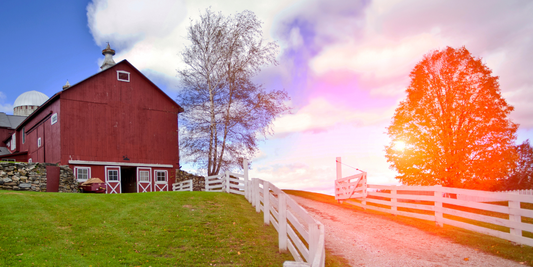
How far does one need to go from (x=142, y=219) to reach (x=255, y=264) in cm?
565

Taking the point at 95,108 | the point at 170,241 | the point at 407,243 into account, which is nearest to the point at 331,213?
the point at 407,243

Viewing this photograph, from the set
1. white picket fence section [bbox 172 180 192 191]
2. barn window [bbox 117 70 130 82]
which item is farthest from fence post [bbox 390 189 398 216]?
barn window [bbox 117 70 130 82]

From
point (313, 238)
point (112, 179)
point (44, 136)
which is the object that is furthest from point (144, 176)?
point (313, 238)

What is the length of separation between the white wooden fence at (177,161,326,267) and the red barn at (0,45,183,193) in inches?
227

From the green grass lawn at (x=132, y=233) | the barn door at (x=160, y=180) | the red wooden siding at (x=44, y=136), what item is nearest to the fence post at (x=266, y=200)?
the green grass lawn at (x=132, y=233)

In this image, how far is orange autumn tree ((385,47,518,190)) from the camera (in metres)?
18.0

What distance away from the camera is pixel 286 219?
9453mm

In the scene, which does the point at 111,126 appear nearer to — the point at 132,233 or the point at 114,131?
the point at 114,131

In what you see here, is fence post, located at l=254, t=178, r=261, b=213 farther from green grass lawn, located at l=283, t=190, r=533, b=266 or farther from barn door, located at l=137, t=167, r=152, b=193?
barn door, located at l=137, t=167, r=152, b=193

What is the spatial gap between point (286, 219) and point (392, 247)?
2.85m

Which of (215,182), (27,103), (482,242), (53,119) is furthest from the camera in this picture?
(27,103)

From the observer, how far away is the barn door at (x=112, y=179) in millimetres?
24359

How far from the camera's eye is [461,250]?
9.16m

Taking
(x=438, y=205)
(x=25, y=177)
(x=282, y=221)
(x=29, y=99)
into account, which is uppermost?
(x=29, y=99)
